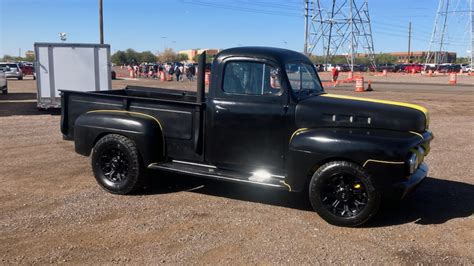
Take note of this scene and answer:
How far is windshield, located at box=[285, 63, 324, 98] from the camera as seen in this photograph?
18.5ft

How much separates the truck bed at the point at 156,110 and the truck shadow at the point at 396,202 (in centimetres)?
81

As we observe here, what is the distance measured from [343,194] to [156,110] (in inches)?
102

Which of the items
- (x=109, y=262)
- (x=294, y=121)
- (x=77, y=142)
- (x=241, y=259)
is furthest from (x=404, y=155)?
(x=77, y=142)

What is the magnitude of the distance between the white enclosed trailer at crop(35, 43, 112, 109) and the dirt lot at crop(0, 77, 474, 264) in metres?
7.99

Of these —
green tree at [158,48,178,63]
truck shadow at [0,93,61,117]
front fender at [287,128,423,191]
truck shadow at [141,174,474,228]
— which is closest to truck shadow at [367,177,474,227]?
truck shadow at [141,174,474,228]

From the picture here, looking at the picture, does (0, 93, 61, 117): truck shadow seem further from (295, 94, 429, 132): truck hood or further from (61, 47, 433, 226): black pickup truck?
(295, 94, 429, 132): truck hood

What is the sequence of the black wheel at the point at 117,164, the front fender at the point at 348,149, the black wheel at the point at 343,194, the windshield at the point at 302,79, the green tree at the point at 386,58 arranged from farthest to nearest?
the green tree at the point at 386,58
the black wheel at the point at 117,164
the windshield at the point at 302,79
the black wheel at the point at 343,194
the front fender at the point at 348,149

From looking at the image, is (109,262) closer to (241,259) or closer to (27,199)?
(241,259)

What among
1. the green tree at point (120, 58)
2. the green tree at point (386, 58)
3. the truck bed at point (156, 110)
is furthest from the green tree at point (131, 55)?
the truck bed at point (156, 110)

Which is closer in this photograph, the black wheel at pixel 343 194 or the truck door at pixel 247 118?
the black wheel at pixel 343 194

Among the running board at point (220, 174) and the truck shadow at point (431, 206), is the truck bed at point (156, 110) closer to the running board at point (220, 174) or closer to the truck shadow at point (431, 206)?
the running board at point (220, 174)

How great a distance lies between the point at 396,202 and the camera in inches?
237

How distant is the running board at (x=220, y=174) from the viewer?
538 centimetres

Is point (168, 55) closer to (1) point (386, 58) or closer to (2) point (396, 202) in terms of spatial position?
(1) point (386, 58)
